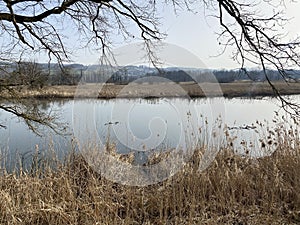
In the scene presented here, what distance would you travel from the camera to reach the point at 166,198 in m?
2.96

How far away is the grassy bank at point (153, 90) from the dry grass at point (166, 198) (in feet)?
4.85

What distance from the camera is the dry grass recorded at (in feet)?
8.64

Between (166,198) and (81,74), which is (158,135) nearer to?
(81,74)

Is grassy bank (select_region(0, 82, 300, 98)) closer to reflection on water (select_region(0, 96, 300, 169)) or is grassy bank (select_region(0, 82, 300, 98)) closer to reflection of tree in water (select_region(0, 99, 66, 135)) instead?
reflection of tree in water (select_region(0, 99, 66, 135))

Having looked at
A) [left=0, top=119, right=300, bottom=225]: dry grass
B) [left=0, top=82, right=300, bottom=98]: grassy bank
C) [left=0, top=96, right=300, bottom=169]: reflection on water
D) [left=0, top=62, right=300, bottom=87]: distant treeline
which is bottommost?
[left=0, top=119, right=300, bottom=225]: dry grass

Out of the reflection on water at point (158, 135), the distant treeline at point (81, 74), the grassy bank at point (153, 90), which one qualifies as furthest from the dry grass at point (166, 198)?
the distant treeline at point (81, 74)

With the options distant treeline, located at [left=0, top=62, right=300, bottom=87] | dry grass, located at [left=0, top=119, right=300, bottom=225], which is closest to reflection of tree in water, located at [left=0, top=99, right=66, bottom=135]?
distant treeline, located at [left=0, top=62, right=300, bottom=87]

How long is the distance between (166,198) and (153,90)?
12.9 meters

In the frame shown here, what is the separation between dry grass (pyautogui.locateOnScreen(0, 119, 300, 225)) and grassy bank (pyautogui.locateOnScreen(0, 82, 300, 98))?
148cm

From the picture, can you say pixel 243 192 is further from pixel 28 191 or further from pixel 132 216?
pixel 28 191

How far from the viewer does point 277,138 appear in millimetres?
4273

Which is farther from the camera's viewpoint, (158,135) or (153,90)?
(153,90)

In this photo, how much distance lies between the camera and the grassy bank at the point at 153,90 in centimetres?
584

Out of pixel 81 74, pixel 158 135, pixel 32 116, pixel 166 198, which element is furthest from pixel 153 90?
pixel 166 198
